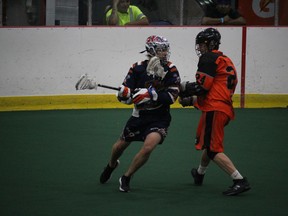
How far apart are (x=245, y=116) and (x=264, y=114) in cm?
39

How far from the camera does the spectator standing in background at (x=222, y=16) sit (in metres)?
13.0

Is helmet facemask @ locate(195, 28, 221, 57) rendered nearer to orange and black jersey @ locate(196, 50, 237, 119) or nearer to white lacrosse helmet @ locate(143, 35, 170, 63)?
orange and black jersey @ locate(196, 50, 237, 119)

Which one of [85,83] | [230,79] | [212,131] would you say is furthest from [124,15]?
[212,131]

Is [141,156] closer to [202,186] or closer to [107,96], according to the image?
[202,186]

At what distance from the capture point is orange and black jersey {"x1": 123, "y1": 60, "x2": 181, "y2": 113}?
7.02m

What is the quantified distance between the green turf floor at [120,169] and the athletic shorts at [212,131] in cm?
41

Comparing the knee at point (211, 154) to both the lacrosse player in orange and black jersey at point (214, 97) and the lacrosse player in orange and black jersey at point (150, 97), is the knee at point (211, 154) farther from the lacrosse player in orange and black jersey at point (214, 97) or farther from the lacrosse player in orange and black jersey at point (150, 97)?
the lacrosse player in orange and black jersey at point (150, 97)

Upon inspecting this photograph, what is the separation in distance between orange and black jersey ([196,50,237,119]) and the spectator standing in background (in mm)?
6043

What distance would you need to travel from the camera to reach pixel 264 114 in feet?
39.8

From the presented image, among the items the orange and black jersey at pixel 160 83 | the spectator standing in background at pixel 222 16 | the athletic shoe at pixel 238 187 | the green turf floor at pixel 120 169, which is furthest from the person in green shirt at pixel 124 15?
the athletic shoe at pixel 238 187

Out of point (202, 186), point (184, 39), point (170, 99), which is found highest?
point (184, 39)

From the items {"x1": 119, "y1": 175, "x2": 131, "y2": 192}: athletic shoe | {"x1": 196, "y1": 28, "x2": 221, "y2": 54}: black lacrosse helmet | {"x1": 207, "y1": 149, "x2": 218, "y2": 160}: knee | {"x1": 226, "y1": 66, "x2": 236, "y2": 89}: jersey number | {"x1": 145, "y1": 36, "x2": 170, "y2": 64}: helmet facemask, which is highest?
{"x1": 196, "y1": 28, "x2": 221, "y2": 54}: black lacrosse helmet

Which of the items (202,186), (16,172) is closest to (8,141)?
(16,172)

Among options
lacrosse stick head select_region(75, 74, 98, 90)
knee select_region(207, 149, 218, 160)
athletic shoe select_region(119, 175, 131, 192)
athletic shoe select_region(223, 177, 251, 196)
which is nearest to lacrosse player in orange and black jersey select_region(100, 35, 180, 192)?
athletic shoe select_region(119, 175, 131, 192)
